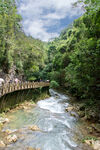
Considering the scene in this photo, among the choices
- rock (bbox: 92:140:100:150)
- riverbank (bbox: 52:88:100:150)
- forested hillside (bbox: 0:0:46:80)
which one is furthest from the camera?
forested hillside (bbox: 0:0:46:80)

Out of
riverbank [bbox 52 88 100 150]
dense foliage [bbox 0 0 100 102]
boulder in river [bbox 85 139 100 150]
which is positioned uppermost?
dense foliage [bbox 0 0 100 102]

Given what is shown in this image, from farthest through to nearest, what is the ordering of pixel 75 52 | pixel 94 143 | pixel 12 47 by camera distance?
pixel 12 47 → pixel 75 52 → pixel 94 143

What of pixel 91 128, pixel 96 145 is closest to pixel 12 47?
pixel 91 128

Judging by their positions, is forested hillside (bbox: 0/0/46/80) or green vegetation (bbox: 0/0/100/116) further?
forested hillside (bbox: 0/0/46/80)

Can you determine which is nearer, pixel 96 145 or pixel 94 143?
pixel 96 145

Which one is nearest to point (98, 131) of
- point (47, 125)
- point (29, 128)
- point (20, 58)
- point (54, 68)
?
point (47, 125)

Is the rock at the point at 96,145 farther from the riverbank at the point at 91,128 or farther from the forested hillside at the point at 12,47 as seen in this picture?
the forested hillside at the point at 12,47

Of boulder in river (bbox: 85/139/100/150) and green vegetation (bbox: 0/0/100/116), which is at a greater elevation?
green vegetation (bbox: 0/0/100/116)

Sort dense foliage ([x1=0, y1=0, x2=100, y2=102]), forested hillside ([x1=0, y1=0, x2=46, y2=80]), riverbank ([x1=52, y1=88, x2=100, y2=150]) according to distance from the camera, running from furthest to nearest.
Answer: forested hillside ([x1=0, y1=0, x2=46, y2=80])
dense foliage ([x1=0, y1=0, x2=100, y2=102])
riverbank ([x1=52, y1=88, x2=100, y2=150])

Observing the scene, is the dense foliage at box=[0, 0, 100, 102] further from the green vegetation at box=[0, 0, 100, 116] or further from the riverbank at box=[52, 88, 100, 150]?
the riverbank at box=[52, 88, 100, 150]

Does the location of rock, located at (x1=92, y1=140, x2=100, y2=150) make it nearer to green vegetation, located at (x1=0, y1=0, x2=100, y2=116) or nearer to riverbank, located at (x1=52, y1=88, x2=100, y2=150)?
riverbank, located at (x1=52, y1=88, x2=100, y2=150)

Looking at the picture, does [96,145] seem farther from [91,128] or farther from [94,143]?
[91,128]

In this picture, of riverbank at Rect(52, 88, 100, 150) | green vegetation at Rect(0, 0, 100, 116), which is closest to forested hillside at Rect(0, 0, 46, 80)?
green vegetation at Rect(0, 0, 100, 116)

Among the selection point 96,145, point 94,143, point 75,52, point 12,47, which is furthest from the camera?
point 12,47
